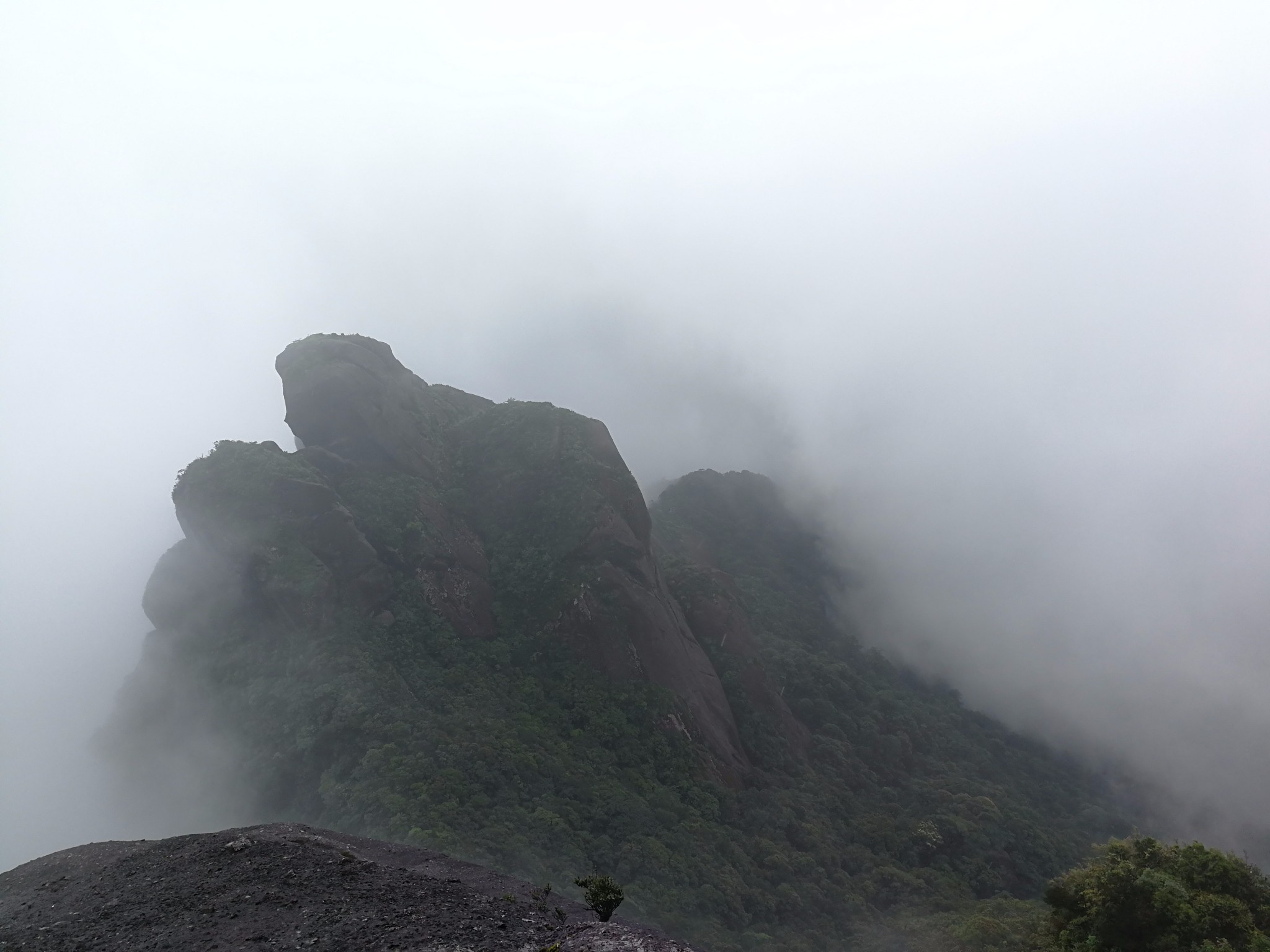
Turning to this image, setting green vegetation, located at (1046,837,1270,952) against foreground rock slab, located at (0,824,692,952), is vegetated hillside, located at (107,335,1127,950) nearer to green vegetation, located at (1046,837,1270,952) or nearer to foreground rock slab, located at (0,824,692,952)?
foreground rock slab, located at (0,824,692,952)

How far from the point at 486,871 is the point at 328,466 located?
44.3 meters

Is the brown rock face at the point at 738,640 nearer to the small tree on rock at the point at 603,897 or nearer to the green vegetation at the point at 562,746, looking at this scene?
the green vegetation at the point at 562,746

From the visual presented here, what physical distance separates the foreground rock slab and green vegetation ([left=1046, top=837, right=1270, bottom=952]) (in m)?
16.4

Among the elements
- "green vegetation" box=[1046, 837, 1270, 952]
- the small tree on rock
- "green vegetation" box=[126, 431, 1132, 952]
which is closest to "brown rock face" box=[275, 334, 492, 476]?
"green vegetation" box=[126, 431, 1132, 952]

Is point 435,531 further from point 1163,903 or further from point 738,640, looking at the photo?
point 1163,903

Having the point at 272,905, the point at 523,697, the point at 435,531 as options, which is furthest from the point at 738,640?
the point at 272,905

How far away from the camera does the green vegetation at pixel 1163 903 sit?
69.5 feet

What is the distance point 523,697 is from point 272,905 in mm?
32920

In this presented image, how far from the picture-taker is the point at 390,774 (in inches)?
1577

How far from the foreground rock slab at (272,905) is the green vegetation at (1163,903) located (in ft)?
53.7

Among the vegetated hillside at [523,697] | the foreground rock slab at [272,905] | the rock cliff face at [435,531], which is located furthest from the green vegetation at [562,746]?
the foreground rock slab at [272,905]

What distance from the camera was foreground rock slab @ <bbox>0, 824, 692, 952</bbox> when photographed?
1844 centimetres

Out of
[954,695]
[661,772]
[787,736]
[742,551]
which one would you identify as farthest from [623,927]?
[954,695]

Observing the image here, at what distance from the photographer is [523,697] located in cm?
5297
